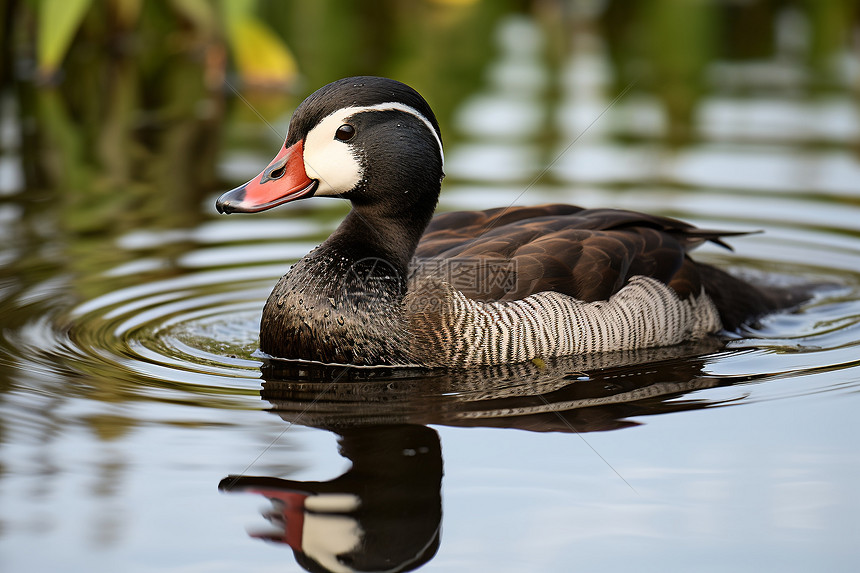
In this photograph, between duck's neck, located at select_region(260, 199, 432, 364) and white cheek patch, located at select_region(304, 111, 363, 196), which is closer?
white cheek patch, located at select_region(304, 111, 363, 196)

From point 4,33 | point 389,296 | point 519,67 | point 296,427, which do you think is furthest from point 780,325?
point 4,33

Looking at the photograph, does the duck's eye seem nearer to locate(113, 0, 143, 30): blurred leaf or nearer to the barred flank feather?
the barred flank feather

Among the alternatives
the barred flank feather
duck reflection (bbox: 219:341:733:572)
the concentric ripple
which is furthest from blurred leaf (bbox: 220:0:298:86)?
duck reflection (bbox: 219:341:733:572)

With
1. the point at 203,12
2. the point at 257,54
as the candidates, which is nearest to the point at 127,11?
the point at 203,12

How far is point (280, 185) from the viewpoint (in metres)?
6.85

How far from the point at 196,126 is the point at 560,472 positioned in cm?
996

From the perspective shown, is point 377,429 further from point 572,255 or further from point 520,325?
point 572,255

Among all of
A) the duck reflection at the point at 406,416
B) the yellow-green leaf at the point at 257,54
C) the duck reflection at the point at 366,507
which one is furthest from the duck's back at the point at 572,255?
the yellow-green leaf at the point at 257,54

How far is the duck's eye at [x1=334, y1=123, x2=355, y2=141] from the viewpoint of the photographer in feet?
22.4

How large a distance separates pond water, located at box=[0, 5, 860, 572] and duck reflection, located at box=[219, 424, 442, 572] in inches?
0.5

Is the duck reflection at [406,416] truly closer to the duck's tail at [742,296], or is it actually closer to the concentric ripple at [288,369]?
the concentric ripple at [288,369]

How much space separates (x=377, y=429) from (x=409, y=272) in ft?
5.36

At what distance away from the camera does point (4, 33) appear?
1664cm

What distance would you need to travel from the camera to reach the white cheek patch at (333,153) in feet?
22.3
